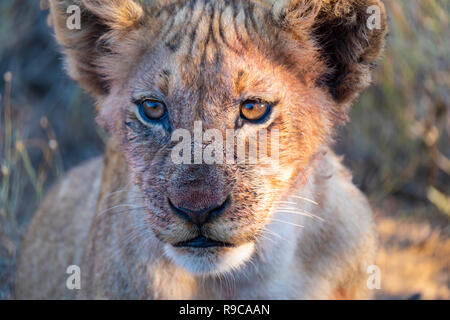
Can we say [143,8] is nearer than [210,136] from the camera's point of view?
No

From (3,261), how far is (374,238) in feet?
8.63

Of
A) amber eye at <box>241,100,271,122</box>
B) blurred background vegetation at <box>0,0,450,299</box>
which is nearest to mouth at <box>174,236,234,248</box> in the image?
amber eye at <box>241,100,271,122</box>

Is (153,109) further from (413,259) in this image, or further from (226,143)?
(413,259)

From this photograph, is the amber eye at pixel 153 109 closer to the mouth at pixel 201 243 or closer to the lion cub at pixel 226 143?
the lion cub at pixel 226 143

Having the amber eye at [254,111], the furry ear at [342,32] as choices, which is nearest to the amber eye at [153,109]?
the amber eye at [254,111]

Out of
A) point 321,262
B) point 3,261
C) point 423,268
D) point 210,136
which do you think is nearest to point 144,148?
point 210,136

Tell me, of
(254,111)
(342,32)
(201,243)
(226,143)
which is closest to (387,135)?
(342,32)

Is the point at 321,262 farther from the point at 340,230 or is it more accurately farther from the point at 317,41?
the point at 317,41

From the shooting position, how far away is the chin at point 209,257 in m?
2.43

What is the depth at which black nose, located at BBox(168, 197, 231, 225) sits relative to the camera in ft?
7.46

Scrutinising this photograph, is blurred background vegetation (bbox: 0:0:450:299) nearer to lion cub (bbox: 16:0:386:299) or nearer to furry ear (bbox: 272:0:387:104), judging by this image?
lion cub (bbox: 16:0:386:299)

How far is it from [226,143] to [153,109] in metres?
0.38

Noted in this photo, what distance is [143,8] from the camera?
288 centimetres

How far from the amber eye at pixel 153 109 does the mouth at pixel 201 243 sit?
1.80 feet
